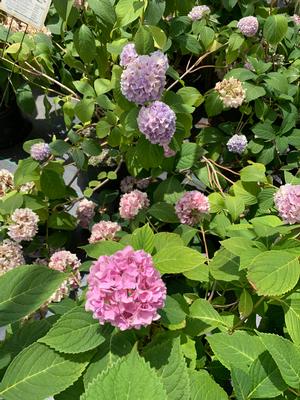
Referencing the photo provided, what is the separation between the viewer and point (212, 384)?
62 centimetres

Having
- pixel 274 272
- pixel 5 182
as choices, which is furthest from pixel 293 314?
pixel 5 182

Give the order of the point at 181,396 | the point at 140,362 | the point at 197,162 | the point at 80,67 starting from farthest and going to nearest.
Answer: the point at 80,67, the point at 197,162, the point at 181,396, the point at 140,362

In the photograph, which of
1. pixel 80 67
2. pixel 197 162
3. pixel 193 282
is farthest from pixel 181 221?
pixel 80 67

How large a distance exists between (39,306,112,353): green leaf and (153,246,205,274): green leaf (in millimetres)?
145

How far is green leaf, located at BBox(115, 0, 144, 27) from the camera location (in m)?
1.13

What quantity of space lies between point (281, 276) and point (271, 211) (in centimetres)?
52

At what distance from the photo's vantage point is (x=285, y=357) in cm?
62

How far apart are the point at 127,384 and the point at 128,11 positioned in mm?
1017

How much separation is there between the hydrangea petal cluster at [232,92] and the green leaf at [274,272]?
0.75 m

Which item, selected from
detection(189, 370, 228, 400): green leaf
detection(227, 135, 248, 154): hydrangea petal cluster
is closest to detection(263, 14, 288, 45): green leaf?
detection(227, 135, 248, 154): hydrangea petal cluster

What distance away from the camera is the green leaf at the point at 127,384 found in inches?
14.9

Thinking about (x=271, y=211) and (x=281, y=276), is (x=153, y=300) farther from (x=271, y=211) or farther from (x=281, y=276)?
(x=271, y=211)

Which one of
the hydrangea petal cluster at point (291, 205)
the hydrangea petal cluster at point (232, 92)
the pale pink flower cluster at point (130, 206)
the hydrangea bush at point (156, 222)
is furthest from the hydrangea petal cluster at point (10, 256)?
the hydrangea petal cluster at point (232, 92)

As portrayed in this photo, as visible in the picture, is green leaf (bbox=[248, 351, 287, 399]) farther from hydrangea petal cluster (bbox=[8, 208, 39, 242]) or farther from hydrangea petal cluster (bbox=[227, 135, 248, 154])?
hydrangea petal cluster (bbox=[227, 135, 248, 154])
